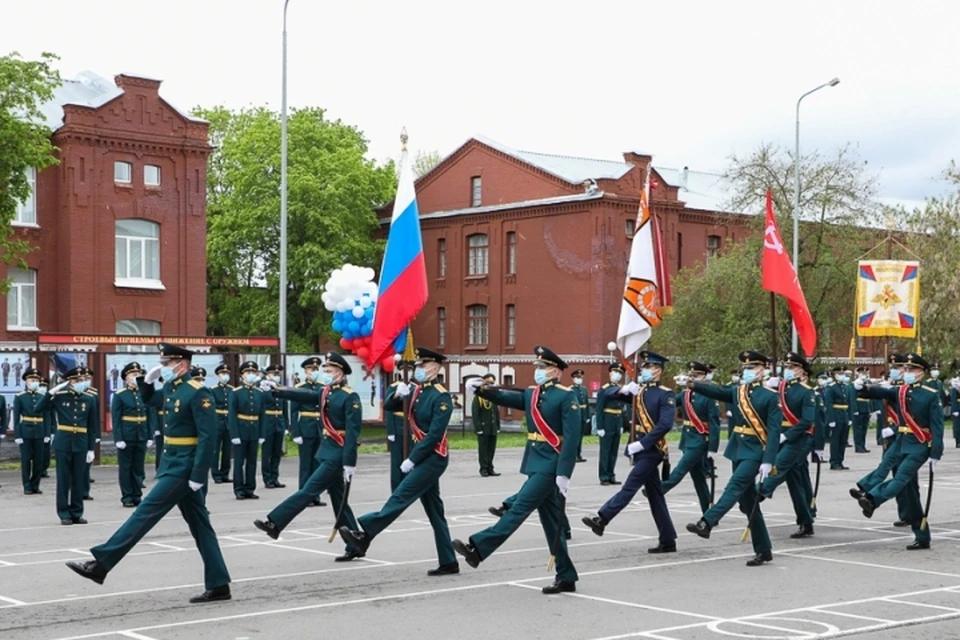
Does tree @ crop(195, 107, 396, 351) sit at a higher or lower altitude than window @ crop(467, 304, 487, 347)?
higher

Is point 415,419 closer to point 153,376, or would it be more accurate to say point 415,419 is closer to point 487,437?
point 153,376

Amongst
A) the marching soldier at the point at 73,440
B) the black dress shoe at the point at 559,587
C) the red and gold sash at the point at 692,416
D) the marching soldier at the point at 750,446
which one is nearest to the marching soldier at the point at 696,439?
the red and gold sash at the point at 692,416

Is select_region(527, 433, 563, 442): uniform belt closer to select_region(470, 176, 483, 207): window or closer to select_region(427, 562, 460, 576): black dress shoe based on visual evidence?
select_region(427, 562, 460, 576): black dress shoe

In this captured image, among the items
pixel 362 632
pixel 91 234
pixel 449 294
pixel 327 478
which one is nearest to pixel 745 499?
pixel 327 478

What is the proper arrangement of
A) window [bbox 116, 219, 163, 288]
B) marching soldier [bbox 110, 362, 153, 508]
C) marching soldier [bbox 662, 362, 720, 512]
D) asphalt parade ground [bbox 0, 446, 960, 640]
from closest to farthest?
1. asphalt parade ground [bbox 0, 446, 960, 640]
2. marching soldier [bbox 662, 362, 720, 512]
3. marching soldier [bbox 110, 362, 153, 508]
4. window [bbox 116, 219, 163, 288]

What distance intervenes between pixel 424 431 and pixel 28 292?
113 ft

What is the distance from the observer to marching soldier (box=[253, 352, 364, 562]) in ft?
43.8

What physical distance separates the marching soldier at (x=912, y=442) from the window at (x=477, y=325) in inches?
1733

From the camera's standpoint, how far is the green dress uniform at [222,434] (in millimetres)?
22938

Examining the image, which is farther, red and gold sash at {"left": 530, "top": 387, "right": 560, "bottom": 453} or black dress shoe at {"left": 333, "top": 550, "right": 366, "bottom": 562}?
black dress shoe at {"left": 333, "top": 550, "right": 366, "bottom": 562}

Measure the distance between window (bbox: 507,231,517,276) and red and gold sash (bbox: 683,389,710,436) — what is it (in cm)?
3998

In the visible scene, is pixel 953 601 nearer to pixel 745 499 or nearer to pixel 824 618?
pixel 824 618

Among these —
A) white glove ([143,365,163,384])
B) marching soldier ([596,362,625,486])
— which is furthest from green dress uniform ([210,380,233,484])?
white glove ([143,365,163,384])

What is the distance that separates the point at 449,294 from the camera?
6084 cm
